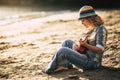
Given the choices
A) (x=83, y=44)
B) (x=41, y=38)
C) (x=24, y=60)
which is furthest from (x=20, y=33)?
(x=83, y=44)

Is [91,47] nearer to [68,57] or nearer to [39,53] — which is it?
[68,57]

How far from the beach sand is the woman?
0.55 ft

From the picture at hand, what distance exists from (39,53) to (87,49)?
2.00 m

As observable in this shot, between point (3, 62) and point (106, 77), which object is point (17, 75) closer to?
point (3, 62)

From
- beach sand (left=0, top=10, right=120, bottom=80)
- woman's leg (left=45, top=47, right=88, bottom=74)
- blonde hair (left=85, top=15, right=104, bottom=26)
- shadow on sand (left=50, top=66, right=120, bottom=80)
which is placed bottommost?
shadow on sand (left=50, top=66, right=120, bottom=80)

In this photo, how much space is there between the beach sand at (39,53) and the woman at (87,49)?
0.55 feet

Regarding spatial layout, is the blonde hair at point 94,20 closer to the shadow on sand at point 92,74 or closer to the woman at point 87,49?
the woman at point 87,49

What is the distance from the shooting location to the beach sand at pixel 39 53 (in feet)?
17.1

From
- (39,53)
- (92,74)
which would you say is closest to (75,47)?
(92,74)

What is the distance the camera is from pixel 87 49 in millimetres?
5121

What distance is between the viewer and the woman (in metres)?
4.91

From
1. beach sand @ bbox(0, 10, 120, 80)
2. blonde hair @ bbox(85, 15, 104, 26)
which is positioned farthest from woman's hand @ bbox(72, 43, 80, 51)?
blonde hair @ bbox(85, 15, 104, 26)

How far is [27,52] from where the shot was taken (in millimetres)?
7000

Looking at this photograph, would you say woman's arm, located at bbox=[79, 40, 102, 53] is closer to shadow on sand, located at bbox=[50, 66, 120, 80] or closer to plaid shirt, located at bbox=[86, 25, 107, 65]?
plaid shirt, located at bbox=[86, 25, 107, 65]
